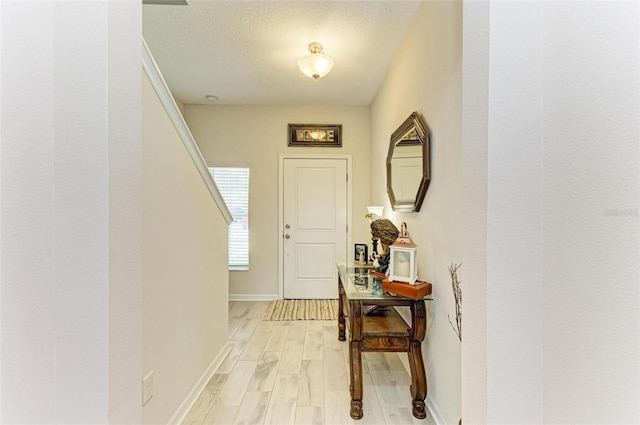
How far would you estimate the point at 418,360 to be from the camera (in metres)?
1.67

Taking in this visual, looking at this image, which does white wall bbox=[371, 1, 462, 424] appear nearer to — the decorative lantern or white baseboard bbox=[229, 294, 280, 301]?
the decorative lantern

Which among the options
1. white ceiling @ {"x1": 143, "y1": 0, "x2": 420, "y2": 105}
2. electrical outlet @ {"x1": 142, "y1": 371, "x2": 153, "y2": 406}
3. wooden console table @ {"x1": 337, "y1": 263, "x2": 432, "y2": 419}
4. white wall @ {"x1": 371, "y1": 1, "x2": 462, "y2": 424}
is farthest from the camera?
white ceiling @ {"x1": 143, "y1": 0, "x2": 420, "y2": 105}

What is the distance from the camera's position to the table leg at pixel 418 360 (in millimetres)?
1629

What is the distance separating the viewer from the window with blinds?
12.9 ft

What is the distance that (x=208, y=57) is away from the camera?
2.68m

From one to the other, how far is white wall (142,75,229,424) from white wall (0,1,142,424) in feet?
1.63

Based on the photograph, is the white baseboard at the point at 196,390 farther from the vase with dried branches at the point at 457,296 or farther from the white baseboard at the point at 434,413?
the vase with dried branches at the point at 457,296

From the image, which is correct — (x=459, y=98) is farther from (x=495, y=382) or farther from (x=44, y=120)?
(x=44, y=120)

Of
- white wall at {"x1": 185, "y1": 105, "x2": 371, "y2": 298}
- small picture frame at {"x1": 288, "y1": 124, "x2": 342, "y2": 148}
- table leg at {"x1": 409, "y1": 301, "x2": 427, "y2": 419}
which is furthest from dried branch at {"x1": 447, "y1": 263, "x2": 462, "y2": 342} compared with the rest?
small picture frame at {"x1": 288, "y1": 124, "x2": 342, "y2": 148}

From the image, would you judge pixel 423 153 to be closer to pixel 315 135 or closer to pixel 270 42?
pixel 270 42

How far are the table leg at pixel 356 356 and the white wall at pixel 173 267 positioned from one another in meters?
1.02

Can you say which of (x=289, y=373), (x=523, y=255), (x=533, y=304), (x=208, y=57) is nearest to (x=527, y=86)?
(x=523, y=255)

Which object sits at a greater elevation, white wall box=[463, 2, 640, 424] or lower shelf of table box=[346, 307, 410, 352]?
white wall box=[463, 2, 640, 424]

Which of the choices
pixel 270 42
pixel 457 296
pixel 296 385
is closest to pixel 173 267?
pixel 296 385
